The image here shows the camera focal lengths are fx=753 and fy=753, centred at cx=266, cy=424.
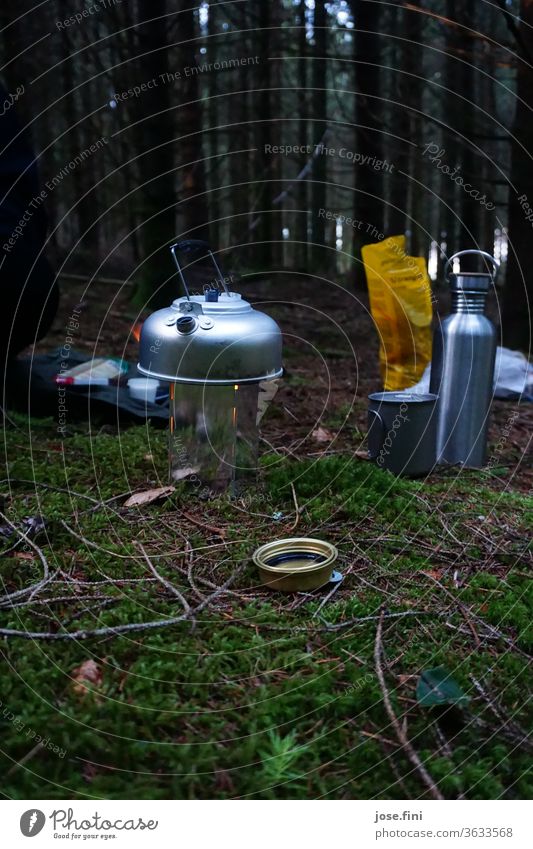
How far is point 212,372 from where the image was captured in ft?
8.62

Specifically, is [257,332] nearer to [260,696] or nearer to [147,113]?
[260,696]

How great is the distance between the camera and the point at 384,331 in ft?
14.7

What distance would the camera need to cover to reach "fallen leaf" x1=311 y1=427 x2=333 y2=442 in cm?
372

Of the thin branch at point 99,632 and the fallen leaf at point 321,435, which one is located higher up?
the fallen leaf at point 321,435

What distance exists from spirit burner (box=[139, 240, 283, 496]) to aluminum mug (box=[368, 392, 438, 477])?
549 mm

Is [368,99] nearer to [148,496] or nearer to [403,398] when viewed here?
[403,398]

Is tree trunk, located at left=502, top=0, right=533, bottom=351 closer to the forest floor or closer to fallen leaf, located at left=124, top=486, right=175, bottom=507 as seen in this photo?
the forest floor

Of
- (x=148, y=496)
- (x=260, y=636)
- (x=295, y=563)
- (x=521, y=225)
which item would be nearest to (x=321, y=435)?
(x=148, y=496)

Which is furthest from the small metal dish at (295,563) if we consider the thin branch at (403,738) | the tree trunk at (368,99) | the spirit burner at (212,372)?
the tree trunk at (368,99)

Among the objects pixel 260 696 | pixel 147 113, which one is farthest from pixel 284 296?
pixel 260 696

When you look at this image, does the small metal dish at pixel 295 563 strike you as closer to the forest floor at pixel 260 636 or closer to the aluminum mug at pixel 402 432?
the forest floor at pixel 260 636

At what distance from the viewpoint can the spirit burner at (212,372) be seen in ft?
8.63

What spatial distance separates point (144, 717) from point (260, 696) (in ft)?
0.86

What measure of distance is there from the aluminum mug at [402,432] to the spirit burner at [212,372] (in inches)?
21.6
